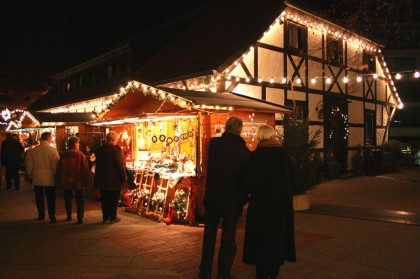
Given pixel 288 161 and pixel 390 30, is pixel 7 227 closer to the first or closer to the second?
pixel 288 161

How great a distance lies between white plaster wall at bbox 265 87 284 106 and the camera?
12414mm

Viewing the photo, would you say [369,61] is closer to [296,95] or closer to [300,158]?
[296,95]

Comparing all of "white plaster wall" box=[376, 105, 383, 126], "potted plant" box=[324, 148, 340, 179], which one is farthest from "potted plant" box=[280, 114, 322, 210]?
"white plaster wall" box=[376, 105, 383, 126]

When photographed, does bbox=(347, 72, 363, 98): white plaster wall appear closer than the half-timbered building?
No

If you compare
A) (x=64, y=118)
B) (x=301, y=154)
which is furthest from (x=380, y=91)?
(x=64, y=118)

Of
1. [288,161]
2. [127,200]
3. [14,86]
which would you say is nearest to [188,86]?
[127,200]

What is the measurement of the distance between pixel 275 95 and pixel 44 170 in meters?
7.70

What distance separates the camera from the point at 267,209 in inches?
165

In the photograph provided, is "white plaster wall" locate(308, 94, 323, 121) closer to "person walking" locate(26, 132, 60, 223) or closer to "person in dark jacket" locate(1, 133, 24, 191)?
"person walking" locate(26, 132, 60, 223)

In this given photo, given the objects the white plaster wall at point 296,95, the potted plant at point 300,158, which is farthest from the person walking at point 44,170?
the white plaster wall at point 296,95

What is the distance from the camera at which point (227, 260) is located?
4352mm

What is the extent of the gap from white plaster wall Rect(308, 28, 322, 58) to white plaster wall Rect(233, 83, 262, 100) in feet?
11.0

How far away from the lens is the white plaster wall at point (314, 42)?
14.2 meters

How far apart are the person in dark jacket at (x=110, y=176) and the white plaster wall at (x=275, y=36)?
6.84 metres
